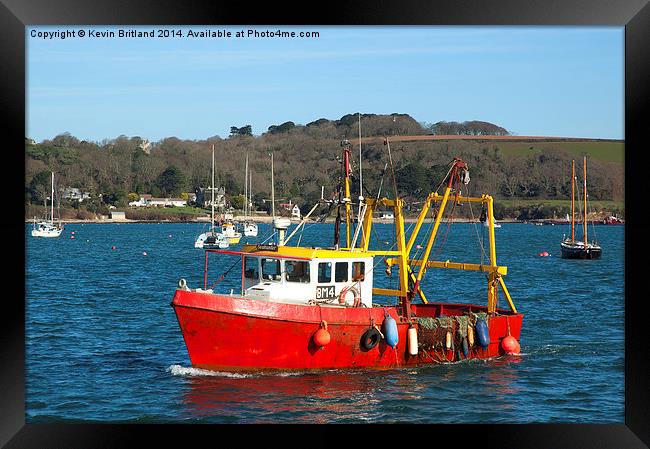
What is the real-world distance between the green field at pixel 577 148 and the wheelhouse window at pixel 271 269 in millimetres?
105329

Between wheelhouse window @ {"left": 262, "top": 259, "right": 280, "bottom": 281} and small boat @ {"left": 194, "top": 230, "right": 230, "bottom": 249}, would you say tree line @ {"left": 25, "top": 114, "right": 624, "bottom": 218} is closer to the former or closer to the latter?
small boat @ {"left": 194, "top": 230, "right": 230, "bottom": 249}

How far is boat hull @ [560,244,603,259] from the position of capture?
6644cm

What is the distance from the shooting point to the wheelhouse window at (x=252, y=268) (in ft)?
68.9

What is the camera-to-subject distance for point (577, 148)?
463 feet

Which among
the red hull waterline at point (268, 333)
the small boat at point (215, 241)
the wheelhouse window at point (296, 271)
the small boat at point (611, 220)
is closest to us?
the red hull waterline at point (268, 333)

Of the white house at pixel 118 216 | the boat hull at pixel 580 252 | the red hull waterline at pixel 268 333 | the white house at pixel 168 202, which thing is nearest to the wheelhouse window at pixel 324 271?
the red hull waterline at pixel 268 333

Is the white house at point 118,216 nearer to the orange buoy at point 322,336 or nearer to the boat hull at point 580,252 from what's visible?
the boat hull at point 580,252

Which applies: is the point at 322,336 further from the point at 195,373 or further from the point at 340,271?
the point at 195,373

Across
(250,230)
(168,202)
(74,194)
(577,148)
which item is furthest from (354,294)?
(168,202)

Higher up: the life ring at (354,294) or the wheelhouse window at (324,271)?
the wheelhouse window at (324,271)

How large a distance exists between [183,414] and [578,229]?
395 feet

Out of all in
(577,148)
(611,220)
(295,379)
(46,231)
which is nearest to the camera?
(295,379)
